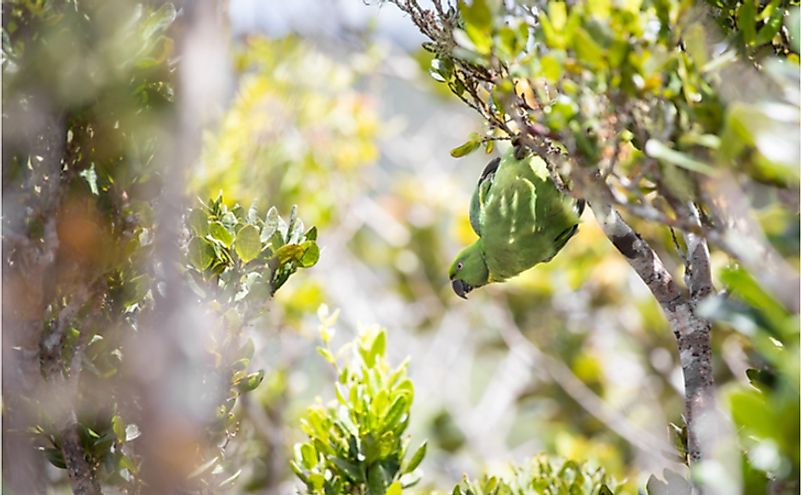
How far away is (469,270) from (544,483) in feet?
1.84

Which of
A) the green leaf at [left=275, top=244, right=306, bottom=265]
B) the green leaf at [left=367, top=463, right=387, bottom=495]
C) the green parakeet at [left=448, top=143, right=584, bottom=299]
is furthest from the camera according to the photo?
the green parakeet at [left=448, top=143, right=584, bottom=299]

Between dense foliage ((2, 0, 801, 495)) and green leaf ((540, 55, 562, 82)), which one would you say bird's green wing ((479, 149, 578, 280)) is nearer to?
dense foliage ((2, 0, 801, 495))

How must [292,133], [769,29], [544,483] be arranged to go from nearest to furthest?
[769,29], [544,483], [292,133]

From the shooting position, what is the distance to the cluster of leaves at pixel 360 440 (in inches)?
53.6

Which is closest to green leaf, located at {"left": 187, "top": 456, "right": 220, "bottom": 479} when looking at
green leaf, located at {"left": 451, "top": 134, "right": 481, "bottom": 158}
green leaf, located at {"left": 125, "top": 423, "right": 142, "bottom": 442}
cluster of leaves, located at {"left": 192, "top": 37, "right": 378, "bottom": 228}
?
green leaf, located at {"left": 125, "top": 423, "right": 142, "bottom": 442}

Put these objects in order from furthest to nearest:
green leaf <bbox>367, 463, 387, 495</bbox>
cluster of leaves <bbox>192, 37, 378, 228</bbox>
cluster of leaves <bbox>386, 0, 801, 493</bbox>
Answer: cluster of leaves <bbox>192, 37, 378, 228</bbox>
green leaf <bbox>367, 463, 387, 495</bbox>
cluster of leaves <bbox>386, 0, 801, 493</bbox>

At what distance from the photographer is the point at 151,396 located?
98 centimetres

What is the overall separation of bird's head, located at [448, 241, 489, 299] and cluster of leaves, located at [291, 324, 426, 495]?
0.44 m

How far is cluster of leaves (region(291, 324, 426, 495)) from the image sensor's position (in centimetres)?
136

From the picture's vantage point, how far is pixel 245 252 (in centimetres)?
121

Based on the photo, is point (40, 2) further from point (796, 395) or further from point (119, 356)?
point (796, 395)

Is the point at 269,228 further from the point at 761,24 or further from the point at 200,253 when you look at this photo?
the point at 761,24

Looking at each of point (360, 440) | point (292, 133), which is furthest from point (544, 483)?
point (292, 133)

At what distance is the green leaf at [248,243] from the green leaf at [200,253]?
0.13 feet
